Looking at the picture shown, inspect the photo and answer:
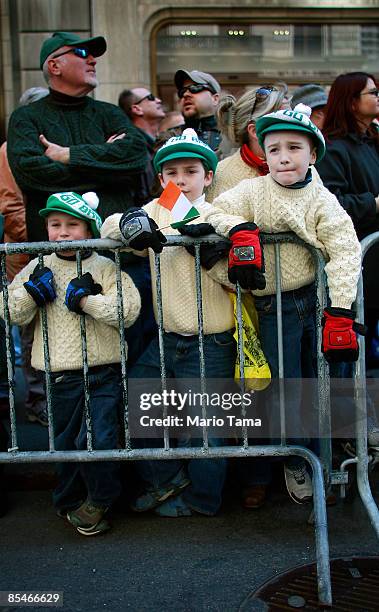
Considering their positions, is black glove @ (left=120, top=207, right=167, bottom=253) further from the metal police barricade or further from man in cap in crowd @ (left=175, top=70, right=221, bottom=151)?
man in cap in crowd @ (left=175, top=70, right=221, bottom=151)

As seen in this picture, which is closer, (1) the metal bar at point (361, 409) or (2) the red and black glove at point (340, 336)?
(2) the red and black glove at point (340, 336)

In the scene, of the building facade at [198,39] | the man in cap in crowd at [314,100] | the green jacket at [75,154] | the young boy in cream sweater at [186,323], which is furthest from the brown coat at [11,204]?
the building facade at [198,39]

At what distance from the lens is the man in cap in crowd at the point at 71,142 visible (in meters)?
4.33

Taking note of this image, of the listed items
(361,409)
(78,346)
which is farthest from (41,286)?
(361,409)

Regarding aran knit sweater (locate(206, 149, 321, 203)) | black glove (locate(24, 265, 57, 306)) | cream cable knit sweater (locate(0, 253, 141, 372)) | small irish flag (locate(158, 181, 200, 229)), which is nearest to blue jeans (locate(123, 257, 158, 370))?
cream cable knit sweater (locate(0, 253, 141, 372))

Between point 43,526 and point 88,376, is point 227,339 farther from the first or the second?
point 43,526

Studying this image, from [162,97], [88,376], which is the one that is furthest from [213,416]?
[162,97]

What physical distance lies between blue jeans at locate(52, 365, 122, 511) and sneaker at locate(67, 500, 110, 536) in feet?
0.14

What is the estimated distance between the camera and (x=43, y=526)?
396 centimetres

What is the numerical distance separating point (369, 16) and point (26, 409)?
23.1ft

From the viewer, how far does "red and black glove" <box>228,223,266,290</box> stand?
333 centimetres

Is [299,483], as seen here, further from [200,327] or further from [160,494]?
[200,327]

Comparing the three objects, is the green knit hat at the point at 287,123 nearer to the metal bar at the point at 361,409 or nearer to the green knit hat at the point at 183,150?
the green knit hat at the point at 183,150

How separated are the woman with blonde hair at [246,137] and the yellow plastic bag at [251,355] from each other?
0.72m
